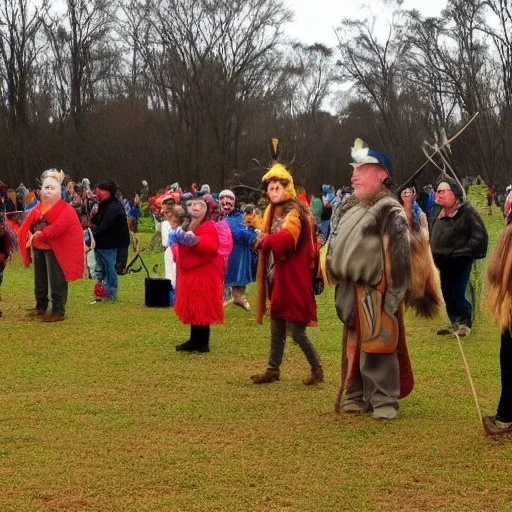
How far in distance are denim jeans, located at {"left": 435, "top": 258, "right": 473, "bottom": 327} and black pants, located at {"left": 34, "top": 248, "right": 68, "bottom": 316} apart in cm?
477

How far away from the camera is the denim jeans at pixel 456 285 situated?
36.4 feet

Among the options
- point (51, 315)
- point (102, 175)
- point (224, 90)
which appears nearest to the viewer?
point (51, 315)

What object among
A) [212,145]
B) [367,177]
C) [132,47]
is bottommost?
[367,177]

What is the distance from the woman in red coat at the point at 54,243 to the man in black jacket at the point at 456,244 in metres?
4.47

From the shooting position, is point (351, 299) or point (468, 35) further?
point (468, 35)

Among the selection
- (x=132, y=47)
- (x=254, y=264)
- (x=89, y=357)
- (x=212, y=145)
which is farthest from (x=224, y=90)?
(x=89, y=357)

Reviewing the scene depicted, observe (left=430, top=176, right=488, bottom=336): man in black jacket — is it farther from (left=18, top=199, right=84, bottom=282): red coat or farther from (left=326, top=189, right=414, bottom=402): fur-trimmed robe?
(left=18, top=199, right=84, bottom=282): red coat

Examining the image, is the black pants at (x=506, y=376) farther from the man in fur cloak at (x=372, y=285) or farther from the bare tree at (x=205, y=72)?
the bare tree at (x=205, y=72)

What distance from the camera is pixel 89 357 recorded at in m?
10.3

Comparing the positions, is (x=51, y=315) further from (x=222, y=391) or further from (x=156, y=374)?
(x=222, y=391)

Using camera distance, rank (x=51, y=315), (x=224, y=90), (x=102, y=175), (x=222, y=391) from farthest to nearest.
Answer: (x=102, y=175), (x=224, y=90), (x=51, y=315), (x=222, y=391)

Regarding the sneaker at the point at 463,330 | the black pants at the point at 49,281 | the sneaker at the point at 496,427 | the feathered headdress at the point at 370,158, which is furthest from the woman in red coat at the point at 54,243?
the sneaker at the point at 496,427

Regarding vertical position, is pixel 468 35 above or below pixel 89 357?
above

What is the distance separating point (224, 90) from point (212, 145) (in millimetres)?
2085
